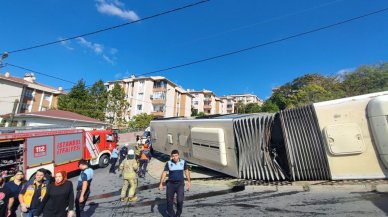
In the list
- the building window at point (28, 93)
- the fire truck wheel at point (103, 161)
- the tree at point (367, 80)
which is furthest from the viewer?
the building window at point (28, 93)

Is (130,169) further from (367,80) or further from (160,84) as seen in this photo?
(160,84)

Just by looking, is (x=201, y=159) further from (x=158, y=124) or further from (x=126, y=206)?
(x=158, y=124)

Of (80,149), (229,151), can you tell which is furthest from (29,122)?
(229,151)

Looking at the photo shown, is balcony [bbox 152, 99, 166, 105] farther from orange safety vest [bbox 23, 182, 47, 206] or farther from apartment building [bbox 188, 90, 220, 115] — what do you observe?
orange safety vest [bbox 23, 182, 47, 206]

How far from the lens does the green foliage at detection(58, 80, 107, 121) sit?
3938cm

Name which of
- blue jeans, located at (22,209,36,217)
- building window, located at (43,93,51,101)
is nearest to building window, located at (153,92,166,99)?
building window, located at (43,93,51,101)

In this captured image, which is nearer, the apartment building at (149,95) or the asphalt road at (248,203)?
the asphalt road at (248,203)

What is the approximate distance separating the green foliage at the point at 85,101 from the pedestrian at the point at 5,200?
120 feet

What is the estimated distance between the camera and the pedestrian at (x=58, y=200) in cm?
449

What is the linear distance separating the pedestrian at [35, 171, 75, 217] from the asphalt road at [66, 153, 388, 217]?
9.13 ft

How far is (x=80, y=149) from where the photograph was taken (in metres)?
14.2

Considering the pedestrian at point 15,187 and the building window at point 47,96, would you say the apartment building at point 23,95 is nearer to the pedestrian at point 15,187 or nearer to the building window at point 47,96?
the building window at point 47,96

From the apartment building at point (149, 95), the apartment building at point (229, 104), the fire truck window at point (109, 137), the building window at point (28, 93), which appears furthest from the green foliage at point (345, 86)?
the apartment building at point (229, 104)

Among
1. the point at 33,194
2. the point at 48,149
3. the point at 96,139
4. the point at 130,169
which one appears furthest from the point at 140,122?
the point at 33,194
